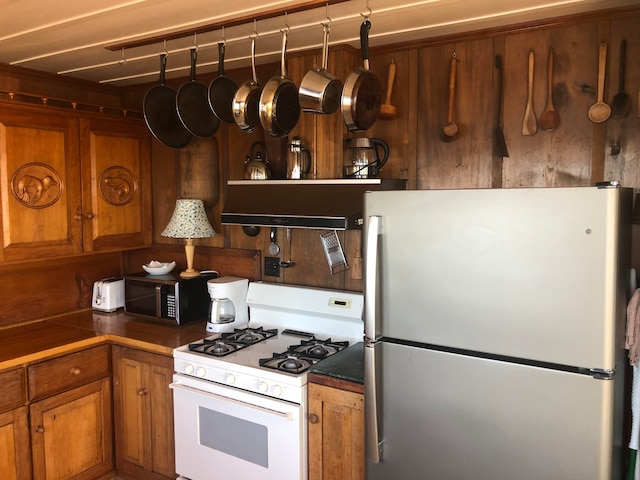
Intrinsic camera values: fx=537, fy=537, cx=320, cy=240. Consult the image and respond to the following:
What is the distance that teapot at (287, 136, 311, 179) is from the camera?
2.62 m

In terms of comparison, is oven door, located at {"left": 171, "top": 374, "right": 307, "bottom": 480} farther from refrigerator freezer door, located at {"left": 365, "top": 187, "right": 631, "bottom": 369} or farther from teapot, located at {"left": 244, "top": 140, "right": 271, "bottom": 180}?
teapot, located at {"left": 244, "top": 140, "right": 271, "bottom": 180}

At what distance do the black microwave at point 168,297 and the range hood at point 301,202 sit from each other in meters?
0.57

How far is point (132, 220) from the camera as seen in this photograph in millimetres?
3346

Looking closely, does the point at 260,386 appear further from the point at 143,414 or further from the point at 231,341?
the point at 143,414

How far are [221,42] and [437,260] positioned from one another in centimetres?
143

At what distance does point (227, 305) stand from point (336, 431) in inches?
41.5

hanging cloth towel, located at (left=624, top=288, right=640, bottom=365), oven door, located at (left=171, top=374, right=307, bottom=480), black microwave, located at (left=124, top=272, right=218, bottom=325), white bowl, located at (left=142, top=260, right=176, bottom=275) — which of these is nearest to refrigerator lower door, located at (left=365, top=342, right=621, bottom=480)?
hanging cloth towel, located at (left=624, top=288, right=640, bottom=365)

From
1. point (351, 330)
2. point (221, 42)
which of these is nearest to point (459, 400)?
point (351, 330)

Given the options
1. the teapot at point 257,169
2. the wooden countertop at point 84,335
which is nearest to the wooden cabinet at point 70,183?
the wooden countertop at point 84,335

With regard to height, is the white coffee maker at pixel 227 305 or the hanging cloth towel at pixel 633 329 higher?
the hanging cloth towel at pixel 633 329

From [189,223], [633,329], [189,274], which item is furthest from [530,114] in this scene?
[189,274]

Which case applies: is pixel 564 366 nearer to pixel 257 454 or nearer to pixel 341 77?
pixel 257 454

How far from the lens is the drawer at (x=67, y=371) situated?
8.29 feet

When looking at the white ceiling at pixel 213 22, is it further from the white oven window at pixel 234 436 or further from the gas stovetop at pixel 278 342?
the white oven window at pixel 234 436
